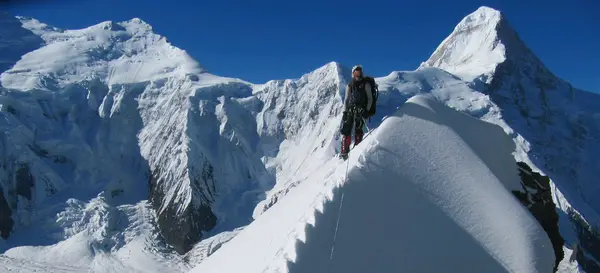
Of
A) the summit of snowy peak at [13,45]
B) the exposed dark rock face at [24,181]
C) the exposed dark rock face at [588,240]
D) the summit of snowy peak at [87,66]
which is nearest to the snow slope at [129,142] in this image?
the exposed dark rock face at [24,181]

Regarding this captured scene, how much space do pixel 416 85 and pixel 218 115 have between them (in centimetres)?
8075

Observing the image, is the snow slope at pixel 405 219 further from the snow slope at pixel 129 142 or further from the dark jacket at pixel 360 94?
the snow slope at pixel 129 142

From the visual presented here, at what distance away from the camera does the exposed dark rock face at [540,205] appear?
13.4m

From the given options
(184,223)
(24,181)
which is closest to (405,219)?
(184,223)

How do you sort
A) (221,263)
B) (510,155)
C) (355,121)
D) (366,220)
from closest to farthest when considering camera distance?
1. (366,220)
2. (221,263)
3. (510,155)
4. (355,121)

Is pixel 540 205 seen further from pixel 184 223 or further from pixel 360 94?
pixel 184 223

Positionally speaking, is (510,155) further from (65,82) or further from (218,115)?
(65,82)

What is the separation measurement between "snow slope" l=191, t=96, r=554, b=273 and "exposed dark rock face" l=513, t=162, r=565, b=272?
173cm

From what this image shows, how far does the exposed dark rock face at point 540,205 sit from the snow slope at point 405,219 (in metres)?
1.73

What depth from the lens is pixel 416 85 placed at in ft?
646

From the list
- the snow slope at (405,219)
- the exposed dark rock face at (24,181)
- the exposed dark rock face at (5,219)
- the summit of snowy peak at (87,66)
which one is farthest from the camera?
the summit of snowy peak at (87,66)

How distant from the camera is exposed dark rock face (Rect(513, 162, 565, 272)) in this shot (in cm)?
1337

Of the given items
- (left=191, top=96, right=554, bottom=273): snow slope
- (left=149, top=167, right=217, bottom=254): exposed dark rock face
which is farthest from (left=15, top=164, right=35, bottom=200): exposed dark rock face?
(left=191, top=96, right=554, bottom=273): snow slope

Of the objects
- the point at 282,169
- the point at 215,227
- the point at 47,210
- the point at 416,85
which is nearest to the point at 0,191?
the point at 47,210
